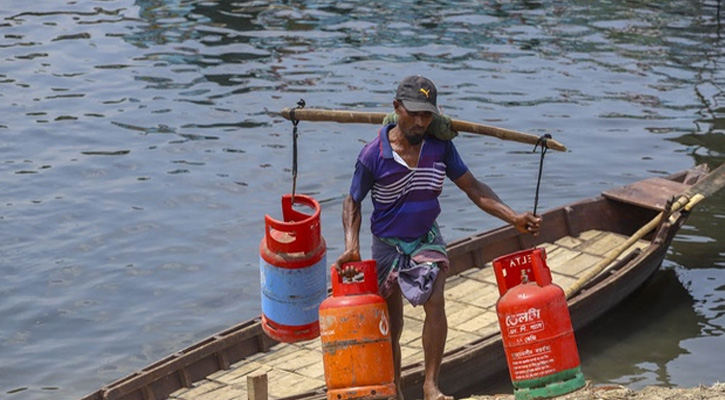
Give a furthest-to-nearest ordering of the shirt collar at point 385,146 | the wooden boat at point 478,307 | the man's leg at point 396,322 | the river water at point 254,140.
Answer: the river water at point 254,140
the wooden boat at point 478,307
the man's leg at point 396,322
the shirt collar at point 385,146

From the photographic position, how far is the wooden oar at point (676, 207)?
12312 mm

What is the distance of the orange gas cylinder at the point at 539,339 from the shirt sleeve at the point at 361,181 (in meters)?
1.21

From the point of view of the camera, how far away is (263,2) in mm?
28203

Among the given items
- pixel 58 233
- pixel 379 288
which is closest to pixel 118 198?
pixel 58 233

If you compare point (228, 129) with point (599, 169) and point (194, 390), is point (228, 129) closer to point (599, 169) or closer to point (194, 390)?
point (599, 169)

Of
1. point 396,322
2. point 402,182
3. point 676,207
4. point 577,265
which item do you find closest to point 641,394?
point 396,322

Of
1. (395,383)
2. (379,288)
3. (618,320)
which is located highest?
(379,288)

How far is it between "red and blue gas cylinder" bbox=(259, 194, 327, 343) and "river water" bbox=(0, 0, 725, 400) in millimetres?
3558

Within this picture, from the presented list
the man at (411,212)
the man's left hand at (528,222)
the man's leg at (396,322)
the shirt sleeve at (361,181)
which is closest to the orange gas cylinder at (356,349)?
the man at (411,212)

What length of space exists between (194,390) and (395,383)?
3.24m

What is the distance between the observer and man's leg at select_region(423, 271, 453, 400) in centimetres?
773

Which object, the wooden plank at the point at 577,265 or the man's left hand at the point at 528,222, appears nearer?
the man's left hand at the point at 528,222

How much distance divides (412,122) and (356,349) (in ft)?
5.17

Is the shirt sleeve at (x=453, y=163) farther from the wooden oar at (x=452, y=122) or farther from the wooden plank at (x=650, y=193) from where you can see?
the wooden plank at (x=650, y=193)
